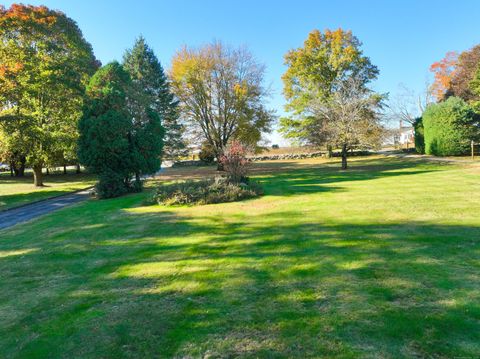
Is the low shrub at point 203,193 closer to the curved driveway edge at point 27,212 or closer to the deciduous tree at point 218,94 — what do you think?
the curved driveway edge at point 27,212

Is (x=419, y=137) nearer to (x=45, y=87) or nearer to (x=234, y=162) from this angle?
(x=234, y=162)

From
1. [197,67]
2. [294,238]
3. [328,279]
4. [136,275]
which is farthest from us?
[197,67]

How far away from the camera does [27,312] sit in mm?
3949

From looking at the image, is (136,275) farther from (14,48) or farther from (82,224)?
(14,48)

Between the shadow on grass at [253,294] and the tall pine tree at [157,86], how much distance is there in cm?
2419

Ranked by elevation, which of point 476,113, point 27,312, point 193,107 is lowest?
point 27,312

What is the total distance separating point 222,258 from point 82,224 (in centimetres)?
636

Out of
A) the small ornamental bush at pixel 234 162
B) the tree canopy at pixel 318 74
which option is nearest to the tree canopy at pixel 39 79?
the small ornamental bush at pixel 234 162

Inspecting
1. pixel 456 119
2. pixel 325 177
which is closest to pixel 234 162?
pixel 325 177

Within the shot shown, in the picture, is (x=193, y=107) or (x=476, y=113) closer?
(x=476, y=113)

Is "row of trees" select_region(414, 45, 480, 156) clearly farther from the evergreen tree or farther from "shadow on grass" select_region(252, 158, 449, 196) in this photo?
the evergreen tree

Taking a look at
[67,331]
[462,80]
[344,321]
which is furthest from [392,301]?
[462,80]

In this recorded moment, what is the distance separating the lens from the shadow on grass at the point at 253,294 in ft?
9.68

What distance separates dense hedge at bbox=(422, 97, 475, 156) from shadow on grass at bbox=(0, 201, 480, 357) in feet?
89.9
